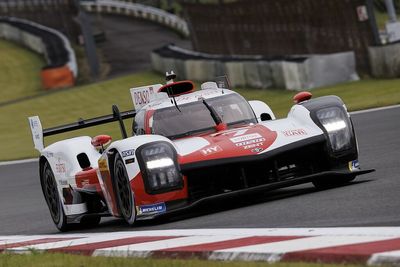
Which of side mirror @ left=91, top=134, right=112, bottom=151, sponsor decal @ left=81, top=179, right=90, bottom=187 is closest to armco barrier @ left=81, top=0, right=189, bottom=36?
side mirror @ left=91, top=134, right=112, bottom=151

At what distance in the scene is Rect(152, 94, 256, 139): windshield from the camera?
1131cm

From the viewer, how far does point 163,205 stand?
10188mm

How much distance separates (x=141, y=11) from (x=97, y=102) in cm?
3162

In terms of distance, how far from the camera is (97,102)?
37938 millimetres

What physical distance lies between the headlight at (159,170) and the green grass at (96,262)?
5.15ft

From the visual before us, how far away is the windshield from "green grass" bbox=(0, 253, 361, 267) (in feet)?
8.95

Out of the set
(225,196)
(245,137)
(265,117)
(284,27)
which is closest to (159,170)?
(225,196)

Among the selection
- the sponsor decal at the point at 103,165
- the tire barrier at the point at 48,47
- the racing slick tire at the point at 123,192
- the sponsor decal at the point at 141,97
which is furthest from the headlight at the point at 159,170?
the tire barrier at the point at 48,47

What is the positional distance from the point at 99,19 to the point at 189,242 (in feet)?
190

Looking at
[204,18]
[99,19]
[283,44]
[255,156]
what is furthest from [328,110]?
[99,19]

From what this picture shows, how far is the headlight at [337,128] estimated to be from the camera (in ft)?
34.9

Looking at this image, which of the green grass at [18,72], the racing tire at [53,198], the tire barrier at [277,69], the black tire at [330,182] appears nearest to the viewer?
the black tire at [330,182]

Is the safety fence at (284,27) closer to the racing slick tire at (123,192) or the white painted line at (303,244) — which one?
the racing slick tire at (123,192)

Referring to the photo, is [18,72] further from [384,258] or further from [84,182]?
[384,258]
